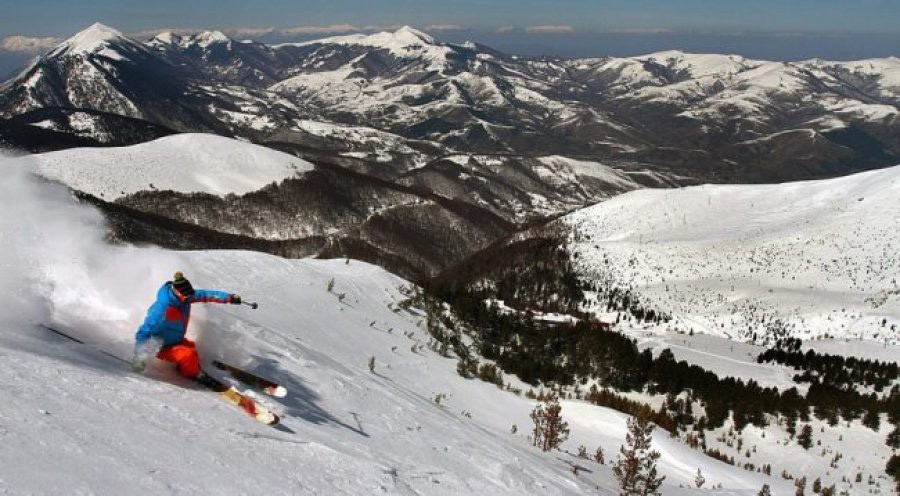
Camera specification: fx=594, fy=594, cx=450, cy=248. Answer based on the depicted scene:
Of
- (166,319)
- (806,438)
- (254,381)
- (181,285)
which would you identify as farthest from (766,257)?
(166,319)

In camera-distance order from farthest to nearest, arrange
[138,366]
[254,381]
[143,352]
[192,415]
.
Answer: [254,381] < [143,352] < [138,366] < [192,415]

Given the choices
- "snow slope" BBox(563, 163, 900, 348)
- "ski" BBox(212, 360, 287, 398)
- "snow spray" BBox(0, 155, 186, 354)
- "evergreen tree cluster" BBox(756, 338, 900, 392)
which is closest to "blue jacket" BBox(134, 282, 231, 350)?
"snow spray" BBox(0, 155, 186, 354)

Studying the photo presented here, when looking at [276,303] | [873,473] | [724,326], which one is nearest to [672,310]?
[724,326]

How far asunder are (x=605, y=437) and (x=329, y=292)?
12.3 metres

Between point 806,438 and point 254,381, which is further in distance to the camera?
point 806,438

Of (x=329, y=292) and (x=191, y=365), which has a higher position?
(x=191, y=365)

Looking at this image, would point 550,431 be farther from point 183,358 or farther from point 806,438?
point 806,438

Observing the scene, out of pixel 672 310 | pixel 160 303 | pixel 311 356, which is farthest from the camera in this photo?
pixel 672 310

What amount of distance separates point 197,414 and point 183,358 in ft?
4.81

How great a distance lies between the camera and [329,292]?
24828 mm

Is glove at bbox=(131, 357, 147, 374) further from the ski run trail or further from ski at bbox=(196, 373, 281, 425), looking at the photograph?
ski at bbox=(196, 373, 281, 425)

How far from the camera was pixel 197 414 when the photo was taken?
8.32m

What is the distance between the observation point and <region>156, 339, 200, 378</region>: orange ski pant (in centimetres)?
947

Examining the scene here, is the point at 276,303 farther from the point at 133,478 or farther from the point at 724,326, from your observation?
the point at 724,326
